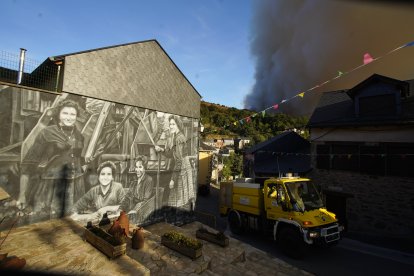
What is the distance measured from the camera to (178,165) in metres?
15.2

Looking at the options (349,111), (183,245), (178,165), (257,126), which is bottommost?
(183,245)

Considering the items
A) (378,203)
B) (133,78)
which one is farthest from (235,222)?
(133,78)

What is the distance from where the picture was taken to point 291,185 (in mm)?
11969

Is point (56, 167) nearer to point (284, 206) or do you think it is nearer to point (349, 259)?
point (284, 206)

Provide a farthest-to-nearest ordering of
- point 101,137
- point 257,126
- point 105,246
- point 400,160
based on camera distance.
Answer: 1. point 257,126
2. point 400,160
3. point 101,137
4. point 105,246

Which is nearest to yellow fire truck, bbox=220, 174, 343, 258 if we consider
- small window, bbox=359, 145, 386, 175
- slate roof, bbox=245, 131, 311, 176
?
small window, bbox=359, 145, 386, 175

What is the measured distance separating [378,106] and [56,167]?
691 inches

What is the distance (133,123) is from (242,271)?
7.95m

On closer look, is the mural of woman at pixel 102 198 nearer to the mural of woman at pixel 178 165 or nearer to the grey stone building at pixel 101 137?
the grey stone building at pixel 101 137

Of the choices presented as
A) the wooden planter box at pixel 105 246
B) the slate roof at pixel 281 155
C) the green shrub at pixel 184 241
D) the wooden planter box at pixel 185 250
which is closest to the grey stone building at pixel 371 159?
the slate roof at pixel 281 155

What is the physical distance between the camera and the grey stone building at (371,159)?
1455 cm

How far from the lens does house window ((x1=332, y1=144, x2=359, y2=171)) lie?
53.8 feet

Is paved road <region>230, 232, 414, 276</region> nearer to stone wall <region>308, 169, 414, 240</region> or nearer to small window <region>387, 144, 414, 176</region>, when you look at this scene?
stone wall <region>308, 169, 414, 240</region>

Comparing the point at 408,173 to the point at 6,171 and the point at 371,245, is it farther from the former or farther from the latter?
the point at 6,171
